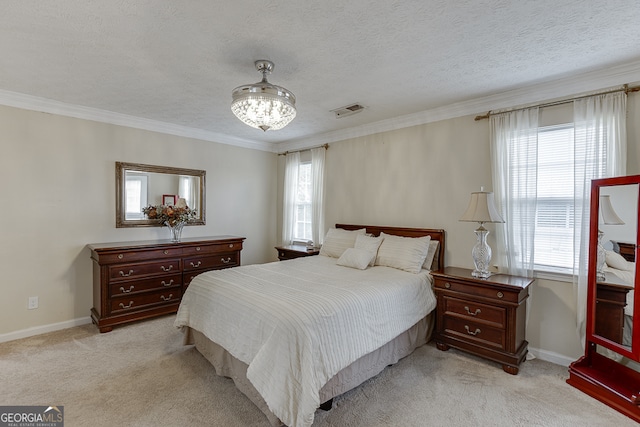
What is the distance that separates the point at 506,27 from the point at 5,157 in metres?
4.68

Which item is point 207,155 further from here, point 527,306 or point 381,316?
point 527,306

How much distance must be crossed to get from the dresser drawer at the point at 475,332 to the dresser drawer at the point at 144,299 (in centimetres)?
325

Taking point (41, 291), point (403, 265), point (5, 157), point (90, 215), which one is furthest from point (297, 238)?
point (5, 157)

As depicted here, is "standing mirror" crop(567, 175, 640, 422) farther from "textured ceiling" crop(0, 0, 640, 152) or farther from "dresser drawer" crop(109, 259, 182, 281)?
"dresser drawer" crop(109, 259, 182, 281)

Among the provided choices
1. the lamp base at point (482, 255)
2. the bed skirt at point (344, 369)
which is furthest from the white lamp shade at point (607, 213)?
A: the bed skirt at point (344, 369)

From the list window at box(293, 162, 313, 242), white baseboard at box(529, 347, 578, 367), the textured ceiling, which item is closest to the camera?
the textured ceiling

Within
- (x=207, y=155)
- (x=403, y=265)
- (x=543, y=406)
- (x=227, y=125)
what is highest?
(x=227, y=125)

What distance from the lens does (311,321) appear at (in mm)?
1905

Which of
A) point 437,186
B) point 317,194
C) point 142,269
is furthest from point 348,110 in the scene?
point 142,269

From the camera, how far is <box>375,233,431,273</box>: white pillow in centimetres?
320

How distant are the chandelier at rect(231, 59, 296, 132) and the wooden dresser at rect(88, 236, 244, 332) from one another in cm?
226

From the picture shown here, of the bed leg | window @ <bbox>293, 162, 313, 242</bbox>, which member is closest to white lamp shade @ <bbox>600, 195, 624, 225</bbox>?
the bed leg

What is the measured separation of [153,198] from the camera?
13.6ft

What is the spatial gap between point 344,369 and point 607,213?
239 centimetres
